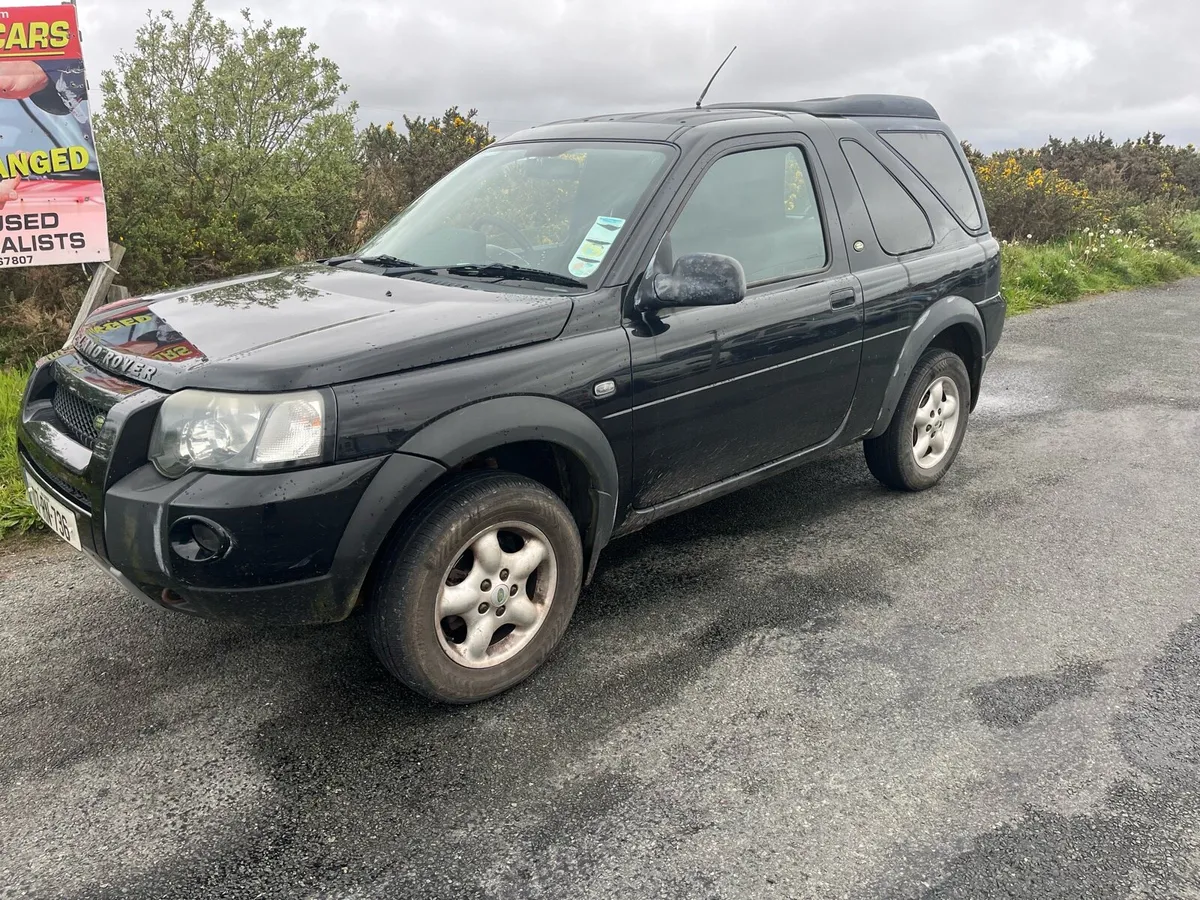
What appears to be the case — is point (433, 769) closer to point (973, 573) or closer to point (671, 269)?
point (671, 269)

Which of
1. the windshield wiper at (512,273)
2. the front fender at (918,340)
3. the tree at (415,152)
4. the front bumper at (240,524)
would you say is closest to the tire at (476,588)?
the front bumper at (240,524)

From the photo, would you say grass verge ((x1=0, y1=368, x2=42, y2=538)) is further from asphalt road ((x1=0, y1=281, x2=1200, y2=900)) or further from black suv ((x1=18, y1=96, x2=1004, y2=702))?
black suv ((x1=18, y1=96, x2=1004, y2=702))

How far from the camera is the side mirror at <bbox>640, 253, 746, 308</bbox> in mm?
3246

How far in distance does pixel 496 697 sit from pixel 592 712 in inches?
12.9

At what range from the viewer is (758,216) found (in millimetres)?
3893

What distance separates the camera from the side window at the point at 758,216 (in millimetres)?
3650

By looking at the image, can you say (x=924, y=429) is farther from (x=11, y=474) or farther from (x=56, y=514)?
(x=11, y=474)

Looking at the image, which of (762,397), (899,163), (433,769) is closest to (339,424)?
(433,769)

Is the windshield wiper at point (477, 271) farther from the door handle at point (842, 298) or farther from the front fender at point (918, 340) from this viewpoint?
the front fender at point (918, 340)

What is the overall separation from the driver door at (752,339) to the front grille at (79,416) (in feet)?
5.51

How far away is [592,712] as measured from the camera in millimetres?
3098

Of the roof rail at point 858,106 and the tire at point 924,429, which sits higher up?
the roof rail at point 858,106

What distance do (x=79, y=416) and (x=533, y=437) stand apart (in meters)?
1.42

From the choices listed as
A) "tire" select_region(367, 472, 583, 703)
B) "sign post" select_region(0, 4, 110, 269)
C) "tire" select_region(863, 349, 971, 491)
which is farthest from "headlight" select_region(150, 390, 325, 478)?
"sign post" select_region(0, 4, 110, 269)
